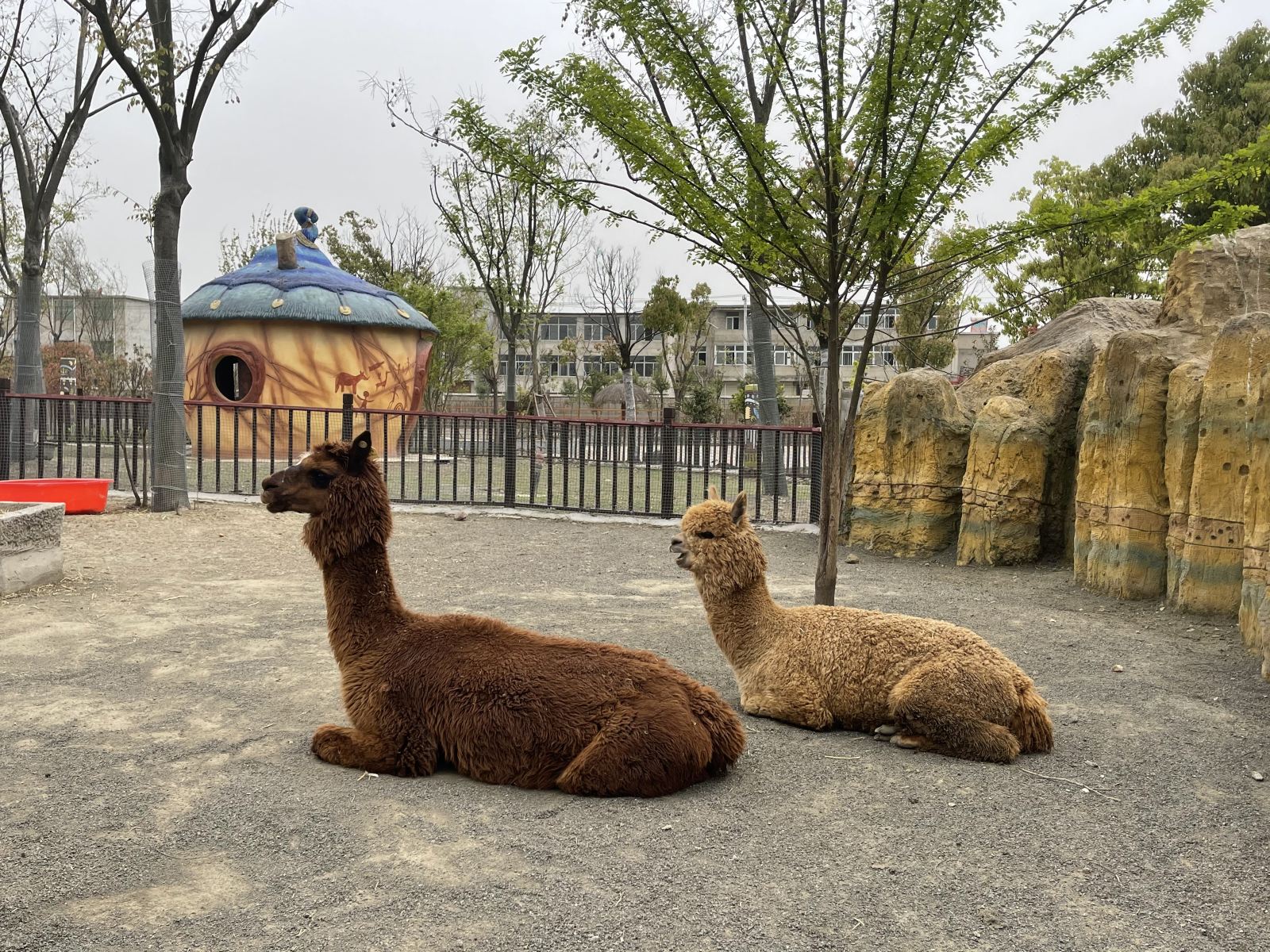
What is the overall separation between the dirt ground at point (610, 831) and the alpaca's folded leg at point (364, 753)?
55mm

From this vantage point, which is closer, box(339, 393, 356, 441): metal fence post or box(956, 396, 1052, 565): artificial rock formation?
box(956, 396, 1052, 565): artificial rock formation

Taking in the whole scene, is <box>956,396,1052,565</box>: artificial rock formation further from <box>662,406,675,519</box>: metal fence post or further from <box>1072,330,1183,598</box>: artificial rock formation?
<box>662,406,675,519</box>: metal fence post

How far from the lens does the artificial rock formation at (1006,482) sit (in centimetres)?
879

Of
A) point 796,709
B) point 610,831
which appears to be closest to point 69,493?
point 796,709

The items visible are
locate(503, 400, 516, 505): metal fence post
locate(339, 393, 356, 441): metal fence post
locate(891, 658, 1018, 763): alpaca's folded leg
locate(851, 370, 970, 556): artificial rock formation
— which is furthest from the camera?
locate(339, 393, 356, 441): metal fence post

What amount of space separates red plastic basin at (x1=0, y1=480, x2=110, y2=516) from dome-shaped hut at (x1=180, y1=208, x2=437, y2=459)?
8762 millimetres

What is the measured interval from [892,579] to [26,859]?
22.6 feet

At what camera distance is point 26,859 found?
3.01 m

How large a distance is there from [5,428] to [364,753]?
44.0 ft

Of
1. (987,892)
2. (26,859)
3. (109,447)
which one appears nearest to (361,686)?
(26,859)

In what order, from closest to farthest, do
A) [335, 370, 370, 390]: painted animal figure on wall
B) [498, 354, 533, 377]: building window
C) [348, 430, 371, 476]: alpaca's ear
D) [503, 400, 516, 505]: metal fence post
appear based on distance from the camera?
[348, 430, 371, 476]: alpaca's ear → [503, 400, 516, 505]: metal fence post → [335, 370, 370, 390]: painted animal figure on wall → [498, 354, 533, 377]: building window

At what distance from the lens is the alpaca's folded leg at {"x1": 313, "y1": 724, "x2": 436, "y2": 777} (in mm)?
3715

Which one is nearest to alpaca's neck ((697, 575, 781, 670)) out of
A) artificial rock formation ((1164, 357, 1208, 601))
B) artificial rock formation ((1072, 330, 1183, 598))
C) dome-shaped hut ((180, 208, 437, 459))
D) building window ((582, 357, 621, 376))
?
artificial rock formation ((1164, 357, 1208, 601))

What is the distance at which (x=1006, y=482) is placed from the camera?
8867mm
